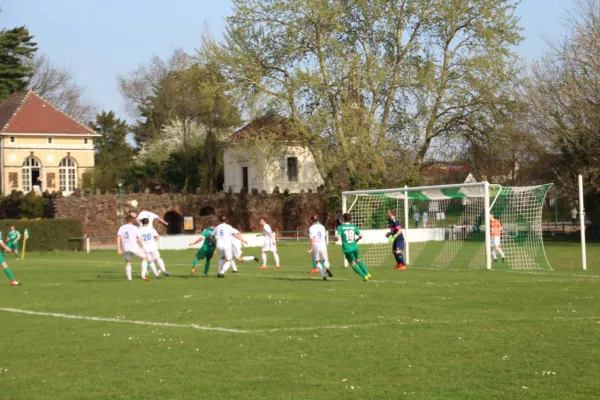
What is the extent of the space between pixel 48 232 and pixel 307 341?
38.4 m

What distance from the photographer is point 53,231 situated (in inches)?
1887

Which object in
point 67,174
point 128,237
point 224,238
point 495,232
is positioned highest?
point 67,174

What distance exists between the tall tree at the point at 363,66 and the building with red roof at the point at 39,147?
2289cm

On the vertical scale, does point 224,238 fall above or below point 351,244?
above

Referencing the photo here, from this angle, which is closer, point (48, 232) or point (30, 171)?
point (48, 232)

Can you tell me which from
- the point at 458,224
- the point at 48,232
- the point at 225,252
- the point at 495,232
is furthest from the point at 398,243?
the point at 48,232

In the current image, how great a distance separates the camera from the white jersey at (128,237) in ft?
76.1

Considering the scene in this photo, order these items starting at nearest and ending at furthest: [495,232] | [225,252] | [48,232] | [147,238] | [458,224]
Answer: [147,238]
[225,252]
[495,232]
[458,224]
[48,232]

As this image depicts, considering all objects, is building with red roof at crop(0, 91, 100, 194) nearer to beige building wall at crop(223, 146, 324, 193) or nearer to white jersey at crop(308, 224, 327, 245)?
beige building wall at crop(223, 146, 324, 193)

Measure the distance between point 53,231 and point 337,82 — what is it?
19245 millimetres

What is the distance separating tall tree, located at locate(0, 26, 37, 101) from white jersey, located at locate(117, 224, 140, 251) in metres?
59.7

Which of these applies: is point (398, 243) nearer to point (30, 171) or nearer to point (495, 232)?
point (495, 232)

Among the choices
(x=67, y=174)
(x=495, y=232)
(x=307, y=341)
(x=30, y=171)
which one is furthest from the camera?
(x=67, y=174)

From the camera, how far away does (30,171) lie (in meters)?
70.4
